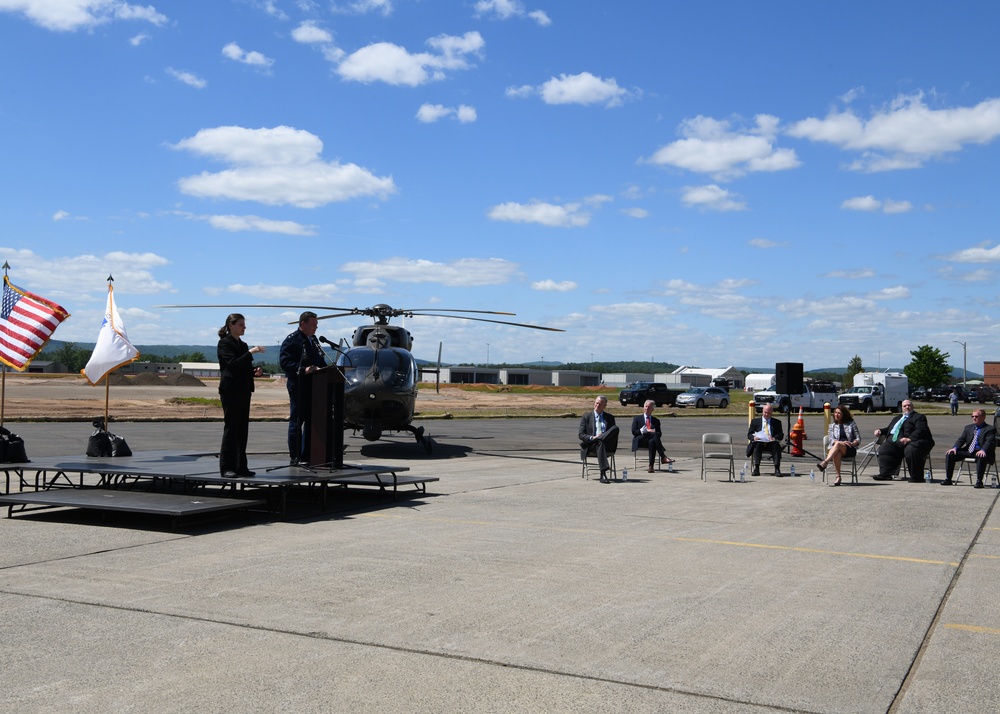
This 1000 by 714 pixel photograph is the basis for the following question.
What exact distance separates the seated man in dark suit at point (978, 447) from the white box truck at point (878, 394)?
4463 centimetres

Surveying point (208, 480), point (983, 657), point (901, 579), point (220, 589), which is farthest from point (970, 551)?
point (208, 480)

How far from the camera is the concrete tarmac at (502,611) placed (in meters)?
4.50

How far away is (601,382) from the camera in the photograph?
171750 millimetres

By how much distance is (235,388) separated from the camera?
10336mm

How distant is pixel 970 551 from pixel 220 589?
7116mm

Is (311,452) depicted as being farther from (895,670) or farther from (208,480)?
(895,670)

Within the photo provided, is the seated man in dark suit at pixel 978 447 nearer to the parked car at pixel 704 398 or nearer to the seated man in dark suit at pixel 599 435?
the seated man in dark suit at pixel 599 435

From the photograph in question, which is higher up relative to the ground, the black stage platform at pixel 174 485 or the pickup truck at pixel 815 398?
the pickup truck at pixel 815 398

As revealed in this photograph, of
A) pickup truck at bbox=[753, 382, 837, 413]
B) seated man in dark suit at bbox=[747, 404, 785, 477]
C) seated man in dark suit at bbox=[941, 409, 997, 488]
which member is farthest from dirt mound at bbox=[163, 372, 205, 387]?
seated man in dark suit at bbox=[941, 409, 997, 488]

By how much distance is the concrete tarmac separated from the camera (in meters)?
4.50

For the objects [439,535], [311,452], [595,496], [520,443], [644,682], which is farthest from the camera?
[520,443]

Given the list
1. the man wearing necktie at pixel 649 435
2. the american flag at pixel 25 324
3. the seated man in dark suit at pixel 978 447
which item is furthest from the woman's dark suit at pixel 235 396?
the seated man in dark suit at pixel 978 447

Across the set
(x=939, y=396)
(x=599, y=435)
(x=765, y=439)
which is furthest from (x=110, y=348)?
(x=939, y=396)

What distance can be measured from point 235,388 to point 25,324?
5652mm
